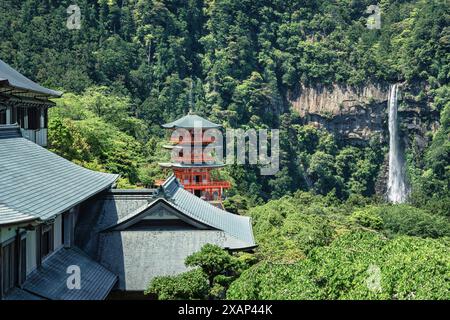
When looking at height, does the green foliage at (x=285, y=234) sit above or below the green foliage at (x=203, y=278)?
below

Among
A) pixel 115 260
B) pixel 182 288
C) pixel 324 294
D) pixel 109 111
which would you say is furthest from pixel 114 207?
pixel 109 111

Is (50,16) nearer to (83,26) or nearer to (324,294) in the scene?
(83,26)

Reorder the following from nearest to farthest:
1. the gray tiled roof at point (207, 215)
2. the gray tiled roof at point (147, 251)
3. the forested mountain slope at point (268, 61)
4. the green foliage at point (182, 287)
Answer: the green foliage at point (182, 287), the gray tiled roof at point (147, 251), the gray tiled roof at point (207, 215), the forested mountain slope at point (268, 61)

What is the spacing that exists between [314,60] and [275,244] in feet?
196

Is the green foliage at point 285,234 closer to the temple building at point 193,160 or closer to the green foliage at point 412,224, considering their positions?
the temple building at point 193,160

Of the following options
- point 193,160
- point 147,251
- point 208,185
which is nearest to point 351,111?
point 193,160

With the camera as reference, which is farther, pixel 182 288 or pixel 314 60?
pixel 314 60

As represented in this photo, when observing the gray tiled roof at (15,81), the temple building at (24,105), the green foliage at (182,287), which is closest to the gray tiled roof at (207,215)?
the green foliage at (182,287)

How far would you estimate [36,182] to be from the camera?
38.5 feet

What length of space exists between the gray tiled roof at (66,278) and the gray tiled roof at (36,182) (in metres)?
1.08

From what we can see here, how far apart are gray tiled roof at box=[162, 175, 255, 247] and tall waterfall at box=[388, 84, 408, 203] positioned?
57137 mm

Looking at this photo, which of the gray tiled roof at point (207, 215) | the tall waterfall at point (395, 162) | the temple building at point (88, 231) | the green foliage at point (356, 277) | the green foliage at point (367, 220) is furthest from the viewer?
the tall waterfall at point (395, 162)

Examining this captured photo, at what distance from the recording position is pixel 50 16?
66.2 m

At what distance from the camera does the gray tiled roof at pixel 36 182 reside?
32.2ft
